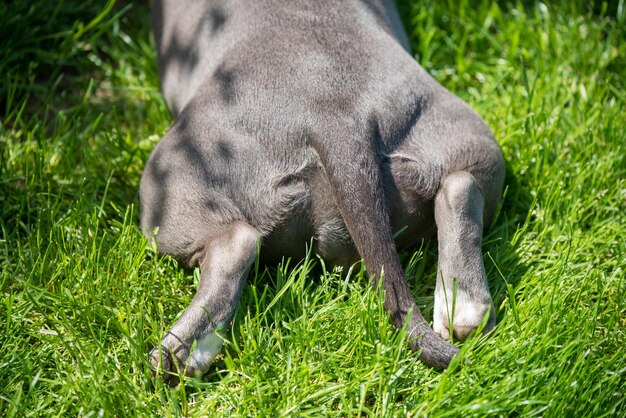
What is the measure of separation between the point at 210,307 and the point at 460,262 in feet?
3.17

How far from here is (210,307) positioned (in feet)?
8.88

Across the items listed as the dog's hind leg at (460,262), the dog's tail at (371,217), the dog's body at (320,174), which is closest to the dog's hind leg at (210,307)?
the dog's body at (320,174)

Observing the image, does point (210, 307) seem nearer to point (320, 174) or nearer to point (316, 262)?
point (316, 262)

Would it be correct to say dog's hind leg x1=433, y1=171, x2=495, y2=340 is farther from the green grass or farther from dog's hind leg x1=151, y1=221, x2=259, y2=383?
dog's hind leg x1=151, y1=221, x2=259, y2=383

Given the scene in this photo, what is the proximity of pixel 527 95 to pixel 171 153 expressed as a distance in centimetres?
195

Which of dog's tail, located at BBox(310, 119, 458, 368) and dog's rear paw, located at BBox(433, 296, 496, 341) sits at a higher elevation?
dog's tail, located at BBox(310, 119, 458, 368)

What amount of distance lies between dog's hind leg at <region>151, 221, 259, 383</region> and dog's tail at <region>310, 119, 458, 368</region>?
393mm

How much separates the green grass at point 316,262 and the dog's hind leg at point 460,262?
4.0 inches

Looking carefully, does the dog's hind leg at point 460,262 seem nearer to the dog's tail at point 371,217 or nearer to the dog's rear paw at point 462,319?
the dog's rear paw at point 462,319

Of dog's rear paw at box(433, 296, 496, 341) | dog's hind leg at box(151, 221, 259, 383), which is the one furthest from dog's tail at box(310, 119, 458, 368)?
dog's hind leg at box(151, 221, 259, 383)

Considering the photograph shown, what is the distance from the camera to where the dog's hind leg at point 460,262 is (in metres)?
2.76

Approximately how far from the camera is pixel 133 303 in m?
2.94

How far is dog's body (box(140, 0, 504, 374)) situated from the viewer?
2.75 metres

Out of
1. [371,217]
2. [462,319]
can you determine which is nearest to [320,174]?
[371,217]
